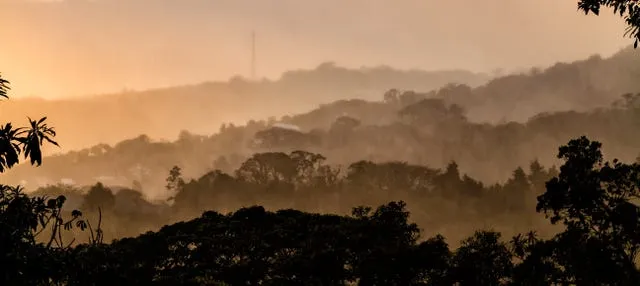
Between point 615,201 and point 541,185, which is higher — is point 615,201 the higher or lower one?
the lower one

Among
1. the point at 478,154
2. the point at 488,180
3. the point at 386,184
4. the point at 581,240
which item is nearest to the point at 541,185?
the point at 386,184

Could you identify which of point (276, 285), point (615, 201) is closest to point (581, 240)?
point (615, 201)

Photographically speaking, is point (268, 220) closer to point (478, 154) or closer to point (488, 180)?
point (488, 180)

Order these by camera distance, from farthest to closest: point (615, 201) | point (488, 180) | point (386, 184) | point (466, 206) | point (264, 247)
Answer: point (488, 180), point (386, 184), point (466, 206), point (264, 247), point (615, 201)

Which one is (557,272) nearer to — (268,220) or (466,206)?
(268,220)

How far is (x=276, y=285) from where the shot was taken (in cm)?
3091

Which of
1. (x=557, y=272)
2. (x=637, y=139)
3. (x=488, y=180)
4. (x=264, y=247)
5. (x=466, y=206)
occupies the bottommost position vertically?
(x=557, y=272)

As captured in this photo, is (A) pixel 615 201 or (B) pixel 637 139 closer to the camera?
(A) pixel 615 201

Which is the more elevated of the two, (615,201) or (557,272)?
(615,201)

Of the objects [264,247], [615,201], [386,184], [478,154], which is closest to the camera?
[615,201]

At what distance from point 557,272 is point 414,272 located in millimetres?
8091

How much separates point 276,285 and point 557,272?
48.5ft

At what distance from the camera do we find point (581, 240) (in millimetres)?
22062

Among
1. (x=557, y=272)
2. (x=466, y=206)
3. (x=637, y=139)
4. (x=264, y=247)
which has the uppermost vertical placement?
(x=637, y=139)
